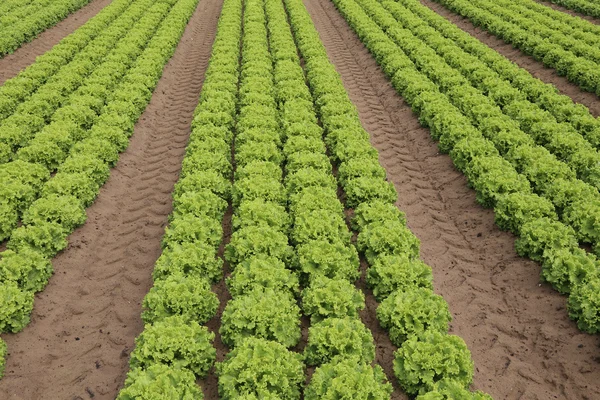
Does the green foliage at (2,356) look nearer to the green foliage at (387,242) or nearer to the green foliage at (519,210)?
the green foliage at (387,242)

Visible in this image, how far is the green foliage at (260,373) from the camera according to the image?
283 inches

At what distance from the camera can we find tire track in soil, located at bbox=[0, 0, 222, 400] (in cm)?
851

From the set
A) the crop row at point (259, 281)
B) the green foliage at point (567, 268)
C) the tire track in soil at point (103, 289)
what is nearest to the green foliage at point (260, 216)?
the crop row at point (259, 281)

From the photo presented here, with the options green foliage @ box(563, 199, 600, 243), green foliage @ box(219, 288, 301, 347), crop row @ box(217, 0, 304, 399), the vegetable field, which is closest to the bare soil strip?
the vegetable field

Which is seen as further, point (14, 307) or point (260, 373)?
point (14, 307)

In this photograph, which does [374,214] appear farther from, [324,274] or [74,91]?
[74,91]

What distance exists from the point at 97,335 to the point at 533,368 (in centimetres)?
851

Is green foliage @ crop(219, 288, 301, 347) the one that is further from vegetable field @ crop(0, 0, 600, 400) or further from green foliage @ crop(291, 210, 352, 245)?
green foliage @ crop(291, 210, 352, 245)

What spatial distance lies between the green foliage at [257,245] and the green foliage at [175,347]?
1896 mm

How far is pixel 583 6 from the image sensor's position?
27.3 m

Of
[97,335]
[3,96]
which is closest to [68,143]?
[3,96]

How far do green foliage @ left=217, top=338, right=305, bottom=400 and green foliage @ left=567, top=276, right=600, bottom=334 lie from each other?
552 cm

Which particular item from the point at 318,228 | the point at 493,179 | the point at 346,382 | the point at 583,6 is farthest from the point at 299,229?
the point at 583,6

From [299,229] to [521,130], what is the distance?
29.0 feet
